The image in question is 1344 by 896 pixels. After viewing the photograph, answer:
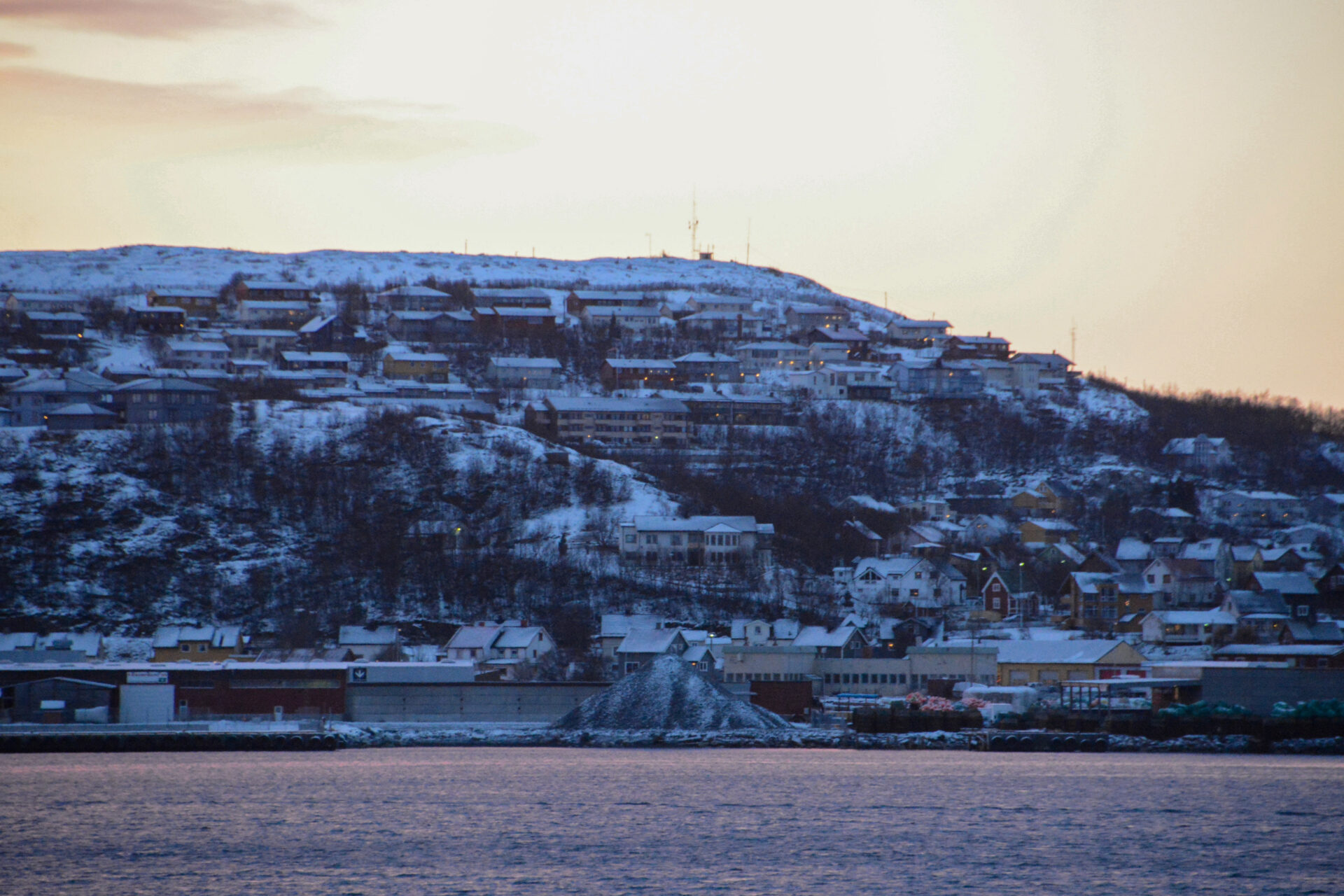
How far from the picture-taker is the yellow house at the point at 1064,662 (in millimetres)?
69562

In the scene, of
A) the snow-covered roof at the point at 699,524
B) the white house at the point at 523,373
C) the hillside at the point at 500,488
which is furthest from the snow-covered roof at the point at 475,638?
the white house at the point at 523,373

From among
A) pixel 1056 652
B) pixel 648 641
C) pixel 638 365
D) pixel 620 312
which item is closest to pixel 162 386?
pixel 638 365

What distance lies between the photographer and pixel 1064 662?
230ft

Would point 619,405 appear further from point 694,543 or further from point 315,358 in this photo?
point 694,543

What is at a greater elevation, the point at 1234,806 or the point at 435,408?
the point at 435,408

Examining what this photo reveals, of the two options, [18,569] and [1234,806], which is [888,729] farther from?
[18,569]

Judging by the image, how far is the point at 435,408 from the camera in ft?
353

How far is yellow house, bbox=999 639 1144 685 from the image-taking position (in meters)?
69.6

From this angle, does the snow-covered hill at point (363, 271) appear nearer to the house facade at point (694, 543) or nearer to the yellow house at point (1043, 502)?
the yellow house at point (1043, 502)

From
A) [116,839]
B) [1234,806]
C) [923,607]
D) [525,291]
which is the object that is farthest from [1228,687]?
[525,291]

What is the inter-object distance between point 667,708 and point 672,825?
2097 cm

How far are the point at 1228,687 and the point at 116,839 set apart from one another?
39.0 m

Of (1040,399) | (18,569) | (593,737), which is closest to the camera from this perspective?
(593,737)

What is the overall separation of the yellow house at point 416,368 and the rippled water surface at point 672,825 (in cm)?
6551
